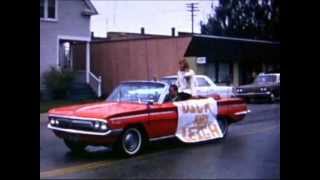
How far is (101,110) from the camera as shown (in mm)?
11227

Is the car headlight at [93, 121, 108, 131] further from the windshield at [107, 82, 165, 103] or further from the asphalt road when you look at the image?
the windshield at [107, 82, 165, 103]

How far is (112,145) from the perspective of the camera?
11.1m

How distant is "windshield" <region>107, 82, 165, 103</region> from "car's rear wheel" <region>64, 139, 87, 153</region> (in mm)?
1290

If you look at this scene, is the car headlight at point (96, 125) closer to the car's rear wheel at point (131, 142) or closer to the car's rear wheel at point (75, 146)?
the car's rear wheel at point (131, 142)

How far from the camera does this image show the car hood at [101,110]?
36.1 feet

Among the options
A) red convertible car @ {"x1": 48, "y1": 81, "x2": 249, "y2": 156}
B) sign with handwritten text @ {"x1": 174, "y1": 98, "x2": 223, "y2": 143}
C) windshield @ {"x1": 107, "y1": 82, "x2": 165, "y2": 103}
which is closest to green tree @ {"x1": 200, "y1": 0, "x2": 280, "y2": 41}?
sign with handwritten text @ {"x1": 174, "y1": 98, "x2": 223, "y2": 143}

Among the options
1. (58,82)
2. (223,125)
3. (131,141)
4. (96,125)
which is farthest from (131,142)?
(58,82)

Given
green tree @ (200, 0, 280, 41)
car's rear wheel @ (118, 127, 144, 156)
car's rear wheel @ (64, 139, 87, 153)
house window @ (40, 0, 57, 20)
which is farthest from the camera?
green tree @ (200, 0, 280, 41)

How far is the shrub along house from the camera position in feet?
105

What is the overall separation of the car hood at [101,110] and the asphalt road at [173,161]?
2.72ft

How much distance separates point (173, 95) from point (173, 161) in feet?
6.64
